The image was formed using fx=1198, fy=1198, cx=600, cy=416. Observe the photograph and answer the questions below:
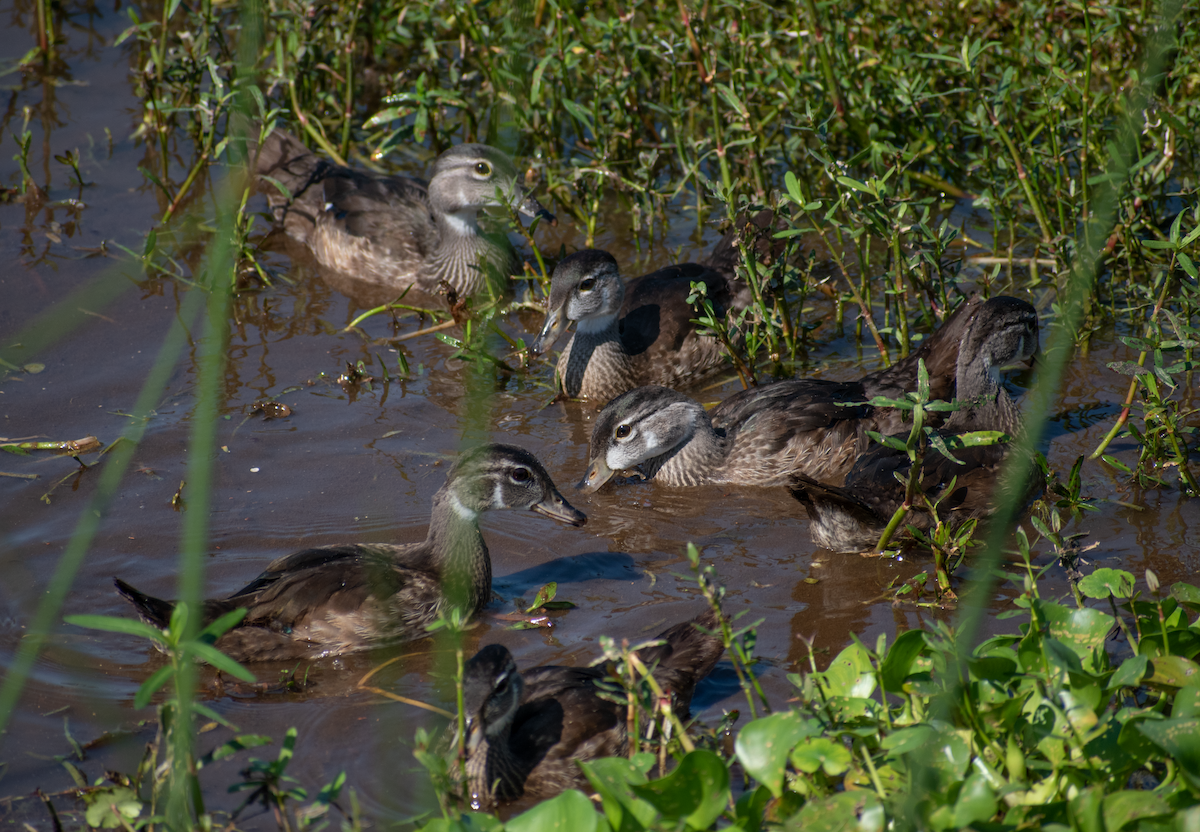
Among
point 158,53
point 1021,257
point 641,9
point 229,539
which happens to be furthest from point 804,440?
point 158,53

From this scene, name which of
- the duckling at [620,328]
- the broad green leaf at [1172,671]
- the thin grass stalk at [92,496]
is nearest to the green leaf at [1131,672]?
the broad green leaf at [1172,671]

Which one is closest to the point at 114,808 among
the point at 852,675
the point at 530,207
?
the point at 852,675

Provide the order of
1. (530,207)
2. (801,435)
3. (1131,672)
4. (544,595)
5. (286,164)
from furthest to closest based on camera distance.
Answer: (286,164)
(530,207)
(801,435)
(544,595)
(1131,672)

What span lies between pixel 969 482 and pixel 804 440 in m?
1.00

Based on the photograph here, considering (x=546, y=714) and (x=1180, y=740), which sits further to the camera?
(x=546, y=714)

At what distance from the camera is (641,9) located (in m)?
9.29

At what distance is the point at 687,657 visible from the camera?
14.4 feet

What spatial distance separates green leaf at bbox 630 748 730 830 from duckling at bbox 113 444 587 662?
5.83ft

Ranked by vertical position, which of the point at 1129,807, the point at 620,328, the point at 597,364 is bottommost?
the point at 597,364

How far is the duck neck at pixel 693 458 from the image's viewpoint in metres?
6.41

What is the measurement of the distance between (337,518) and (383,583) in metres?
0.97

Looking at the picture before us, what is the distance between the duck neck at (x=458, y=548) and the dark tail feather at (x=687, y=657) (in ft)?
3.04

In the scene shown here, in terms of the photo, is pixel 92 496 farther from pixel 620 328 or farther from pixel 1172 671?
pixel 1172 671

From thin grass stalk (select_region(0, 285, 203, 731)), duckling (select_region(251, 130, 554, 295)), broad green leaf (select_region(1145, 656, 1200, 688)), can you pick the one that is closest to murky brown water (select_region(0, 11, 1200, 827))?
thin grass stalk (select_region(0, 285, 203, 731))
